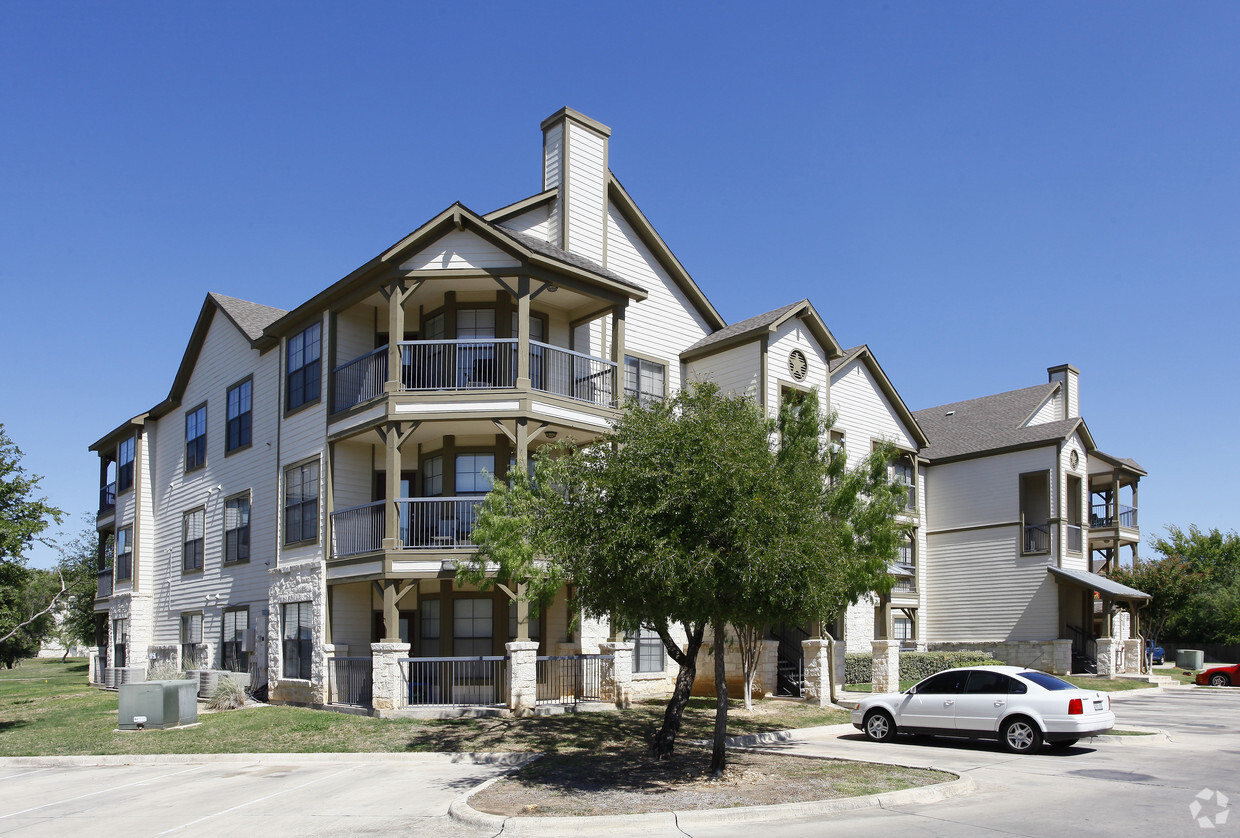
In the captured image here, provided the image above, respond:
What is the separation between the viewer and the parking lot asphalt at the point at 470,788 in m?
11.2

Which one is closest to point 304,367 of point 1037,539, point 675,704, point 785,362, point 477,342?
point 477,342

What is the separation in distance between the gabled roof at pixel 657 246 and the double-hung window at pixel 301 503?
10559 millimetres

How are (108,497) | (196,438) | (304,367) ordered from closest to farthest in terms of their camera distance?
(304,367) → (196,438) → (108,497)

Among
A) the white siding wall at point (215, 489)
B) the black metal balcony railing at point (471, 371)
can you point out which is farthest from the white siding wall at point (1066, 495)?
the white siding wall at point (215, 489)

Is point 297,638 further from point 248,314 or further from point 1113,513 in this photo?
point 1113,513

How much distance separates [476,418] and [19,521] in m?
11.0

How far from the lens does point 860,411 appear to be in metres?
33.2

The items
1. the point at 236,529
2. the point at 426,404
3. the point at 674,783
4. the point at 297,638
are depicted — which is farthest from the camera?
the point at 236,529

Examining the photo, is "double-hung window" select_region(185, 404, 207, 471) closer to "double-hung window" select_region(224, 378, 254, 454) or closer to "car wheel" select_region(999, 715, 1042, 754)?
"double-hung window" select_region(224, 378, 254, 454)

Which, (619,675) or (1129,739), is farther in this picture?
(619,675)

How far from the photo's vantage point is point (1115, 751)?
1717cm

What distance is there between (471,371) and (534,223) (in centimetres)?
486

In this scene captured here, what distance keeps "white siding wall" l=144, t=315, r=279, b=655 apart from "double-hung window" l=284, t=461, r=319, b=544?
2.72 feet

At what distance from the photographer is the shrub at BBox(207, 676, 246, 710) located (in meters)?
25.1
